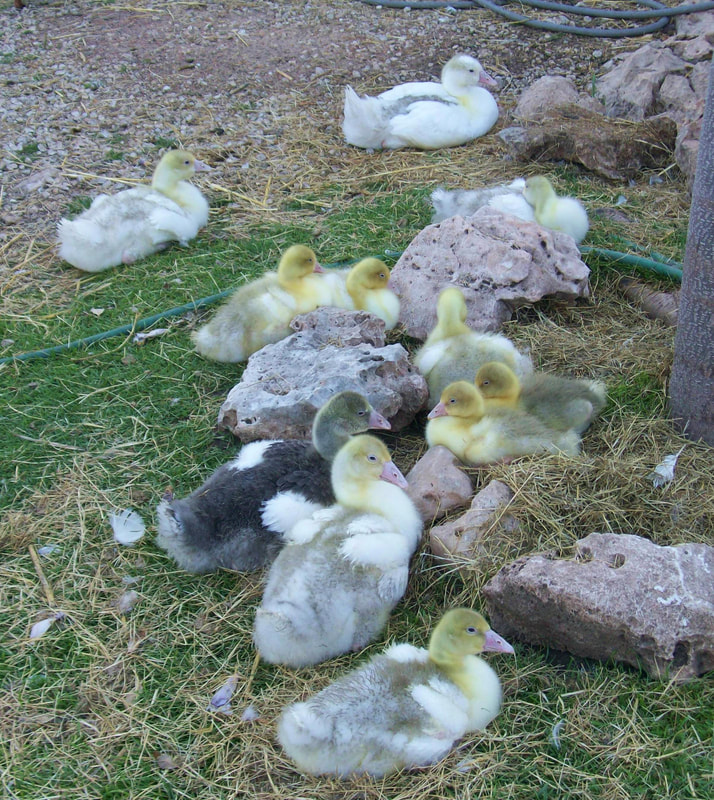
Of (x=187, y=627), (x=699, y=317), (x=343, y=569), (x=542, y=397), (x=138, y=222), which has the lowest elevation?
(x=187, y=627)

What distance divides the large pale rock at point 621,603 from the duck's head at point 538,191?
9.01 feet

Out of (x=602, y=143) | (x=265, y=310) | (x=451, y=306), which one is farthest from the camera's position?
(x=602, y=143)

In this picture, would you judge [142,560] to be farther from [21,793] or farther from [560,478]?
[560,478]

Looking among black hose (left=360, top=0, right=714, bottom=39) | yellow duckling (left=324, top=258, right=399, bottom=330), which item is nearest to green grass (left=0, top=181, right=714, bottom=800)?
yellow duckling (left=324, top=258, right=399, bottom=330)

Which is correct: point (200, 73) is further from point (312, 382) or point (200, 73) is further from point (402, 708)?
point (402, 708)

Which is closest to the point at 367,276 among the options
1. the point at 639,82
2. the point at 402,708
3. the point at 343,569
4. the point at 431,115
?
the point at 343,569

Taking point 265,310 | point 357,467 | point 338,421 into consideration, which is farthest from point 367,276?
point 357,467

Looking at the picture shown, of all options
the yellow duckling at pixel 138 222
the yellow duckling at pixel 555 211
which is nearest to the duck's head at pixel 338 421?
the yellow duckling at pixel 555 211

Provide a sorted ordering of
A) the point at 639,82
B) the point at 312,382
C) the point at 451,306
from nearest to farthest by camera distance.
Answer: the point at 312,382 → the point at 451,306 → the point at 639,82

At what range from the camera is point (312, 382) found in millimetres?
4008

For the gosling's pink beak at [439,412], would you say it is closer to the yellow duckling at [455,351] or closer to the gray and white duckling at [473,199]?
the yellow duckling at [455,351]

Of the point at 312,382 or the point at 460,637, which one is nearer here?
the point at 460,637

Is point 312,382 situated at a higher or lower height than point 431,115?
lower

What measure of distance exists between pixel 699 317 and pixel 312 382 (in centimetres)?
167
